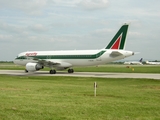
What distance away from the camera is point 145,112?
10.1 m

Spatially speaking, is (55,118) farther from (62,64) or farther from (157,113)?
(62,64)

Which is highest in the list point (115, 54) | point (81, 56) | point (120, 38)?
point (120, 38)

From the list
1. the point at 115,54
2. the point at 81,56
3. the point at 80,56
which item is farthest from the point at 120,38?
the point at 80,56

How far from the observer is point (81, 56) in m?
44.5

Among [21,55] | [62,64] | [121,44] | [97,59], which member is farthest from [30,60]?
[121,44]

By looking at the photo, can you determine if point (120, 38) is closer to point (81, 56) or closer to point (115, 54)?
point (115, 54)

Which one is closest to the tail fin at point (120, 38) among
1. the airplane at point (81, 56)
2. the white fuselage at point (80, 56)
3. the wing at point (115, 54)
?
the airplane at point (81, 56)

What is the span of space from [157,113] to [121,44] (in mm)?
32066

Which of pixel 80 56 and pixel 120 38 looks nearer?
pixel 120 38

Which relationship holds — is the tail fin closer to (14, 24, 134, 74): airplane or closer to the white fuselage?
(14, 24, 134, 74): airplane

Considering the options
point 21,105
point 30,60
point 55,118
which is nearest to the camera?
point 55,118

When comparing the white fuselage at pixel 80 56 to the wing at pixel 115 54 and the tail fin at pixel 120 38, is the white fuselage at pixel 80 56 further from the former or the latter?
the tail fin at pixel 120 38

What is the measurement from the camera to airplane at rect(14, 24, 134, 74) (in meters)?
41.2

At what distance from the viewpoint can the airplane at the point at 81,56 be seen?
4122 cm
